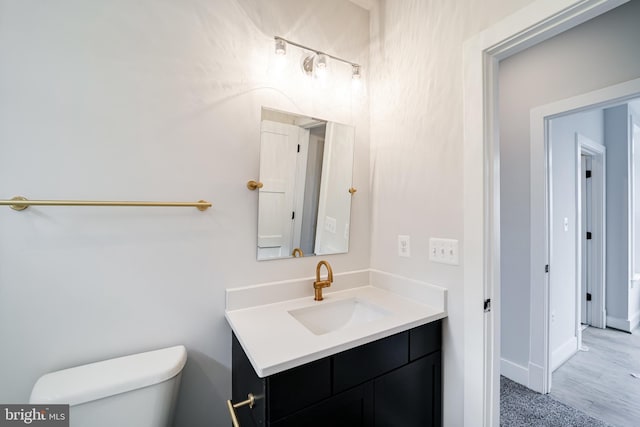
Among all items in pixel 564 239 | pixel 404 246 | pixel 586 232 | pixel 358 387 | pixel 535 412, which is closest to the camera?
pixel 358 387

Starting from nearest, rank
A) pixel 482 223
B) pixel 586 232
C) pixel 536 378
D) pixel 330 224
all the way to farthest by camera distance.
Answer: pixel 482 223 → pixel 330 224 → pixel 536 378 → pixel 586 232

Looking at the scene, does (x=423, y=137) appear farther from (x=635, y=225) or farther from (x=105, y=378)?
(x=635, y=225)

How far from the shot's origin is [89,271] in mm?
1014

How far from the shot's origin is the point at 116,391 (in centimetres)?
88

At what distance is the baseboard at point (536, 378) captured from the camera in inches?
75.9

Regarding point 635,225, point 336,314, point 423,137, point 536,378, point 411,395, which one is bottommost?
point 536,378

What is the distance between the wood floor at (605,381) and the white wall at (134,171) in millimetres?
2253

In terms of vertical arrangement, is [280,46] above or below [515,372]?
above

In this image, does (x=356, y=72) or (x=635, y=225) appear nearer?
(x=356, y=72)

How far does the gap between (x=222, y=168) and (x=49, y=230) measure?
2.20 feet

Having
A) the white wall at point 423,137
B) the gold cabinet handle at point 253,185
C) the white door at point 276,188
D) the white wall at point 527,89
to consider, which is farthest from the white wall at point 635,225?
the gold cabinet handle at point 253,185

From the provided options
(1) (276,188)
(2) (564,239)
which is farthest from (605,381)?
(1) (276,188)

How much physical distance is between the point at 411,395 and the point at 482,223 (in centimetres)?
82

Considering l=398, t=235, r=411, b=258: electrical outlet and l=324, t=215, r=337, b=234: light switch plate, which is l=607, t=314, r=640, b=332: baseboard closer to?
l=398, t=235, r=411, b=258: electrical outlet
